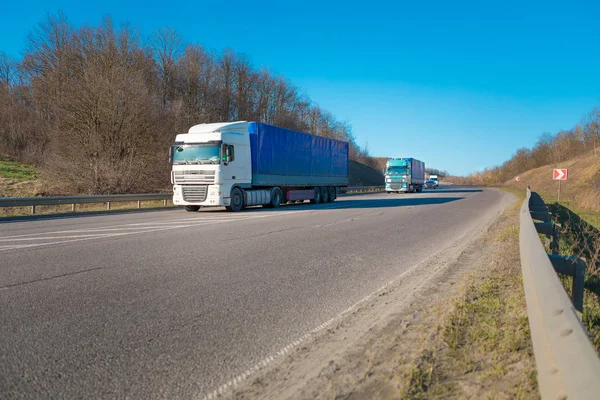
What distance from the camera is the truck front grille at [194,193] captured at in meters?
19.0

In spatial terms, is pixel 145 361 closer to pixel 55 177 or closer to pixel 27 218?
pixel 27 218

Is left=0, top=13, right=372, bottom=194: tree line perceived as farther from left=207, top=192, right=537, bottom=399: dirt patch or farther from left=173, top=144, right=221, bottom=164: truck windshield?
left=207, top=192, right=537, bottom=399: dirt patch

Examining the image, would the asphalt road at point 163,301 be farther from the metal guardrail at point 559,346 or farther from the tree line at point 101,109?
the tree line at point 101,109

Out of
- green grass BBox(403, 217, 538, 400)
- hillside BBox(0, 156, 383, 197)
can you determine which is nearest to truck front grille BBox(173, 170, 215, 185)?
hillside BBox(0, 156, 383, 197)

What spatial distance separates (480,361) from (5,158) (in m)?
42.9

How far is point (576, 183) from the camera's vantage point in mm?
45062

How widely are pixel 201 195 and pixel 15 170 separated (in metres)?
21.2

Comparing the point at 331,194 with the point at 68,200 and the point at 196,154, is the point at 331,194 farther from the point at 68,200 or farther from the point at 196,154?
the point at 68,200

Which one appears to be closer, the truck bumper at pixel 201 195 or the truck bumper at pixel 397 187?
the truck bumper at pixel 201 195

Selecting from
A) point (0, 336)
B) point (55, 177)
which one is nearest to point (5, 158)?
point (55, 177)

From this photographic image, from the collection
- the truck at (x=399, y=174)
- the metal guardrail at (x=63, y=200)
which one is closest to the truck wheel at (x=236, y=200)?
the metal guardrail at (x=63, y=200)

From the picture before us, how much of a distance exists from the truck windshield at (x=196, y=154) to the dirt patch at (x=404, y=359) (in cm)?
1463

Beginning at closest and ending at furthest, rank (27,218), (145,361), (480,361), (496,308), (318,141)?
(480,361), (145,361), (496,308), (27,218), (318,141)

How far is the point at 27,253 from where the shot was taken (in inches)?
316
